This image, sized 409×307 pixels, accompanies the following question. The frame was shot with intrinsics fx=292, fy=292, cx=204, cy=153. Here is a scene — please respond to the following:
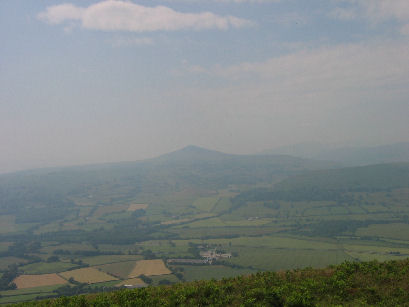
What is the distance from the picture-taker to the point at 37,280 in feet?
195

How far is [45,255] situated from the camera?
280 feet

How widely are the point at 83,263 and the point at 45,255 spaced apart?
2072 centimetres

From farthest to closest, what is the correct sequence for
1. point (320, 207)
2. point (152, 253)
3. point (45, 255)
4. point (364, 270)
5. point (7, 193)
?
point (7, 193), point (320, 207), point (45, 255), point (152, 253), point (364, 270)

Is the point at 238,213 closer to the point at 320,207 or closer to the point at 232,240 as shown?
the point at 320,207

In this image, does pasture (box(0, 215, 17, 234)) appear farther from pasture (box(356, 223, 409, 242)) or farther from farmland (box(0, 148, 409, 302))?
pasture (box(356, 223, 409, 242))

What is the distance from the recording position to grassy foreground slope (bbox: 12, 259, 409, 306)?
12234 millimetres

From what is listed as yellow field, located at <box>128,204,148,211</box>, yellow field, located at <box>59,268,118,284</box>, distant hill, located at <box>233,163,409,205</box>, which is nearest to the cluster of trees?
yellow field, located at <box>59,268,118,284</box>

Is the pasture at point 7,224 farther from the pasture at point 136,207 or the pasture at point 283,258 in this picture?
the pasture at point 283,258

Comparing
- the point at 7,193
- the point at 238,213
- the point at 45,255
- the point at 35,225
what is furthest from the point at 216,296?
the point at 7,193

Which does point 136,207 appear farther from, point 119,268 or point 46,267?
point 119,268

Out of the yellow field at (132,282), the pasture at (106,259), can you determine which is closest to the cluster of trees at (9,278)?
the pasture at (106,259)

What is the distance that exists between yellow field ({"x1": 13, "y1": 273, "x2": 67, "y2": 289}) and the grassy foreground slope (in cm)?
4963

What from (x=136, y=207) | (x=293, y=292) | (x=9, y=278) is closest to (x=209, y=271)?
(x=9, y=278)

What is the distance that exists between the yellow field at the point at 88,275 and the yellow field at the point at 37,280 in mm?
1941
